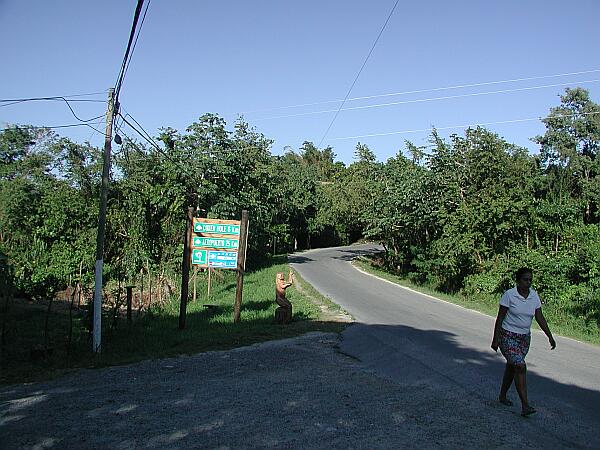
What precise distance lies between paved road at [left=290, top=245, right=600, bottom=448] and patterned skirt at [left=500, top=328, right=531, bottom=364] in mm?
605

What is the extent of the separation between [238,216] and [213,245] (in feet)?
49.2

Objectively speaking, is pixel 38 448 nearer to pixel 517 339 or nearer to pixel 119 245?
pixel 517 339

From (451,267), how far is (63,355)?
17.5 metres

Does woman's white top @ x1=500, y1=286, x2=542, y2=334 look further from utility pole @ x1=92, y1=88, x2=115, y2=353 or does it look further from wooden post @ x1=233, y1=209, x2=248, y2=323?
wooden post @ x1=233, y1=209, x2=248, y2=323

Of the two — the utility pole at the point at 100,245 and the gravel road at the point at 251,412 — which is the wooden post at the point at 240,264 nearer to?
the utility pole at the point at 100,245

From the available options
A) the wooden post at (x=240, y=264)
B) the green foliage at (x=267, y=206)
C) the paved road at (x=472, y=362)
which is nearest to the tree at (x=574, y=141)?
the green foliage at (x=267, y=206)

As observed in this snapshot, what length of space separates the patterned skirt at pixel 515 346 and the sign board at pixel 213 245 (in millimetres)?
8338

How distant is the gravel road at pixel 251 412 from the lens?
203 inches

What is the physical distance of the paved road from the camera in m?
5.93

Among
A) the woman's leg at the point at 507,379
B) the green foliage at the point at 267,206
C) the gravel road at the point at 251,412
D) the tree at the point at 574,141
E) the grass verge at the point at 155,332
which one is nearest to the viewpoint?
the gravel road at the point at 251,412

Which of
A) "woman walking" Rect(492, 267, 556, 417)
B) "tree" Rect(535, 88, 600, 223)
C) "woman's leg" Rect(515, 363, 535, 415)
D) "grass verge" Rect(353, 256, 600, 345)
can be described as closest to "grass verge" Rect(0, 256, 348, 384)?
"grass verge" Rect(353, 256, 600, 345)

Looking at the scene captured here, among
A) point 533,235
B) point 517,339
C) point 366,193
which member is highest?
point 366,193

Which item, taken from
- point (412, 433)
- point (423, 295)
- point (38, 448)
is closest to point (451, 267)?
point (423, 295)

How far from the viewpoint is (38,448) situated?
5.00 meters
